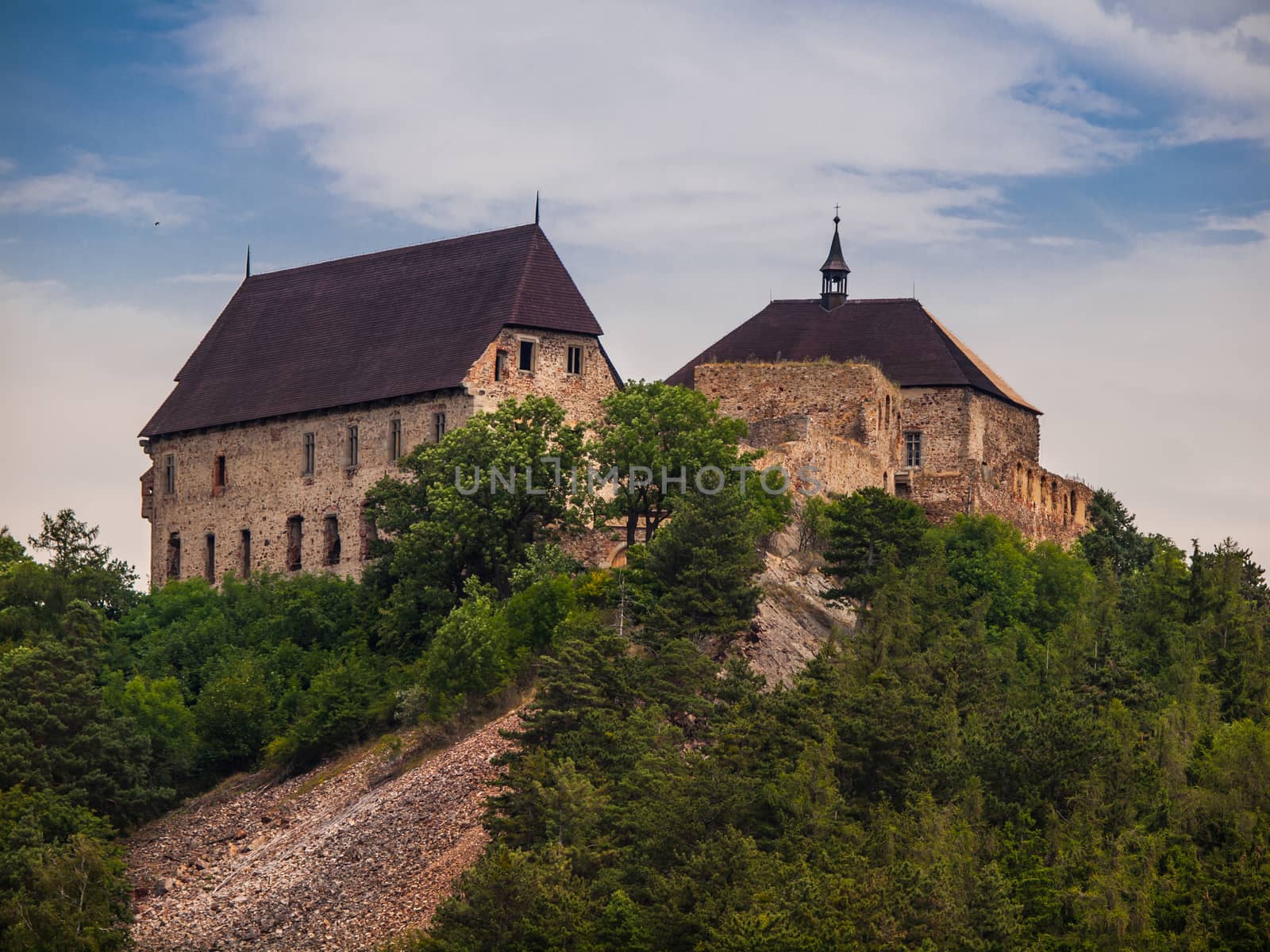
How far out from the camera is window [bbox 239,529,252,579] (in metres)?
77.1

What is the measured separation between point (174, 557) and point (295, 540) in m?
5.23

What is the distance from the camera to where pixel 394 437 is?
7419cm

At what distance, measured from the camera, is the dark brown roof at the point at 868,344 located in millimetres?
81125

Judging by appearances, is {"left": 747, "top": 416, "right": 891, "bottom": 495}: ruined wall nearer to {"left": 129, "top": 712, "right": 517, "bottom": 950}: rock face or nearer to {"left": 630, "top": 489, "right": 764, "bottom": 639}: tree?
{"left": 630, "top": 489, "right": 764, "bottom": 639}: tree

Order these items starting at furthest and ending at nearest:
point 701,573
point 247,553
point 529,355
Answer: point 247,553 < point 529,355 < point 701,573

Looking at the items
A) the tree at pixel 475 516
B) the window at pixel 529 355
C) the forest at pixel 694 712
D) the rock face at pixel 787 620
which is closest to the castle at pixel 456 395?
the window at pixel 529 355

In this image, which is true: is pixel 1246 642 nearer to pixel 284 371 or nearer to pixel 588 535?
pixel 588 535

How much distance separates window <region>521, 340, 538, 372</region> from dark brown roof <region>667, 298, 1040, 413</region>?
788 cm

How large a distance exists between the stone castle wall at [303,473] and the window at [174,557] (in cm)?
9

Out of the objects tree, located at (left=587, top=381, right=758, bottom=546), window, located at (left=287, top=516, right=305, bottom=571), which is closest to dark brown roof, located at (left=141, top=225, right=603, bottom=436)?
window, located at (left=287, top=516, right=305, bottom=571)

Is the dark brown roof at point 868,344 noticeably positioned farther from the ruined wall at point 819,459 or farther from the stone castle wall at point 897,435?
the ruined wall at point 819,459

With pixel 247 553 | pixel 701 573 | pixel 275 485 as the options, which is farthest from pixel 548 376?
pixel 701 573

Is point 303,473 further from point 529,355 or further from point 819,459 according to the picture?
point 819,459

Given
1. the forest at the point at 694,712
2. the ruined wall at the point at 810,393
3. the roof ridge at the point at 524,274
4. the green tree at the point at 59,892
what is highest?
the roof ridge at the point at 524,274
